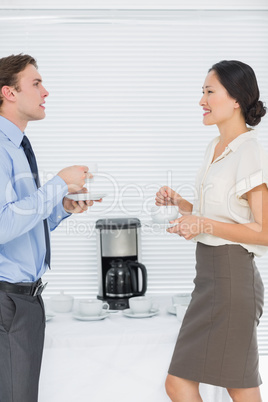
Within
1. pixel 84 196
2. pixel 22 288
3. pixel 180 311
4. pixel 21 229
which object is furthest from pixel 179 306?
pixel 21 229

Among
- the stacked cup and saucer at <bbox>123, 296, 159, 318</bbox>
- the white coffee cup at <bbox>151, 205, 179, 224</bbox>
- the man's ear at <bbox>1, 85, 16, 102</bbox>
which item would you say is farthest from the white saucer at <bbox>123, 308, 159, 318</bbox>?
the man's ear at <bbox>1, 85, 16, 102</bbox>

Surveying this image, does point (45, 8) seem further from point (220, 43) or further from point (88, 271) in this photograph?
point (88, 271)

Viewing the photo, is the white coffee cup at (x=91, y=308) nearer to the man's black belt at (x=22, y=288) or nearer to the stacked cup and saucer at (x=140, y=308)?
the stacked cup and saucer at (x=140, y=308)

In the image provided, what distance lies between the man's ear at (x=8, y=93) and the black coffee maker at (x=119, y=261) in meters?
1.10

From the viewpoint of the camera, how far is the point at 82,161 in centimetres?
366

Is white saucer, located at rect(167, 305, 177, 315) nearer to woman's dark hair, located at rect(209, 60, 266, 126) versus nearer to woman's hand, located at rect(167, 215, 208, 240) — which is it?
woman's hand, located at rect(167, 215, 208, 240)

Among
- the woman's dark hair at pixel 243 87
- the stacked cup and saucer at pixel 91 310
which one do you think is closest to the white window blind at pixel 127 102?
the stacked cup and saucer at pixel 91 310

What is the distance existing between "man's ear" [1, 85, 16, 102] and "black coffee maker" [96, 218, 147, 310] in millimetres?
1100

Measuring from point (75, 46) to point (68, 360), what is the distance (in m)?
2.31

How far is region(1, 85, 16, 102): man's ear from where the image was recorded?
69.1 inches

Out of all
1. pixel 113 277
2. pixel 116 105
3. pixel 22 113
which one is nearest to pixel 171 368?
pixel 113 277

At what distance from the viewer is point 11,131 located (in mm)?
1722

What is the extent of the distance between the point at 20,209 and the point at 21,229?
65 millimetres

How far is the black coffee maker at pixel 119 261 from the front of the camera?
2549mm
